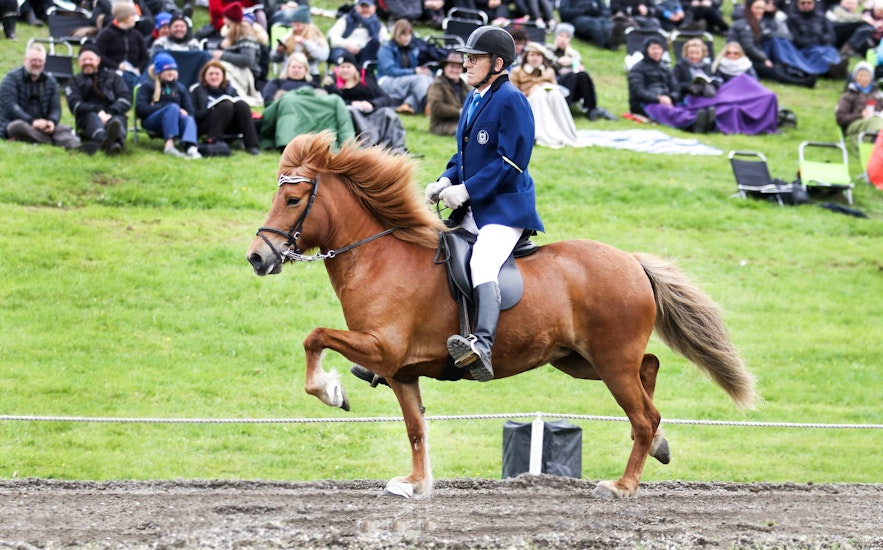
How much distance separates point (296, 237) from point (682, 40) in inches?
727

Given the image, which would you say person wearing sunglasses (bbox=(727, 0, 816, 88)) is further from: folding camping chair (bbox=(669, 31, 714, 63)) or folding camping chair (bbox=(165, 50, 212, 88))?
folding camping chair (bbox=(165, 50, 212, 88))

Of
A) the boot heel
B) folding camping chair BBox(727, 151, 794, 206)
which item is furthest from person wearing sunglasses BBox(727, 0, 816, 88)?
the boot heel

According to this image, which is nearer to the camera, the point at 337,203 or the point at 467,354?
the point at 467,354

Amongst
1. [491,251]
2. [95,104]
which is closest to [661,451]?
[491,251]

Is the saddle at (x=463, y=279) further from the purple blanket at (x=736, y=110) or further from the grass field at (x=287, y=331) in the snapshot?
the purple blanket at (x=736, y=110)

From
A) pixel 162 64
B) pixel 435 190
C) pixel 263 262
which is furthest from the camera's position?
pixel 162 64

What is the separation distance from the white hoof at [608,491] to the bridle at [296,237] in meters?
2.34

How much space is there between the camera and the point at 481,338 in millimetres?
6891

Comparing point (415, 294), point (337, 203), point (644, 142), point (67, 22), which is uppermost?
point (337, 203)

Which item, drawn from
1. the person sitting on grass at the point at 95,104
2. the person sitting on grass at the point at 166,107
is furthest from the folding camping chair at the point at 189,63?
the person sitting on grass at the point at 95,104

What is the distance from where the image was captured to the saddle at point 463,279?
7062 mm

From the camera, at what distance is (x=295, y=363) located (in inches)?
456

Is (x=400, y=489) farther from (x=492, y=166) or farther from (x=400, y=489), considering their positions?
(x=492, y=166)

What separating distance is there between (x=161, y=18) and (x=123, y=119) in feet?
13.3
